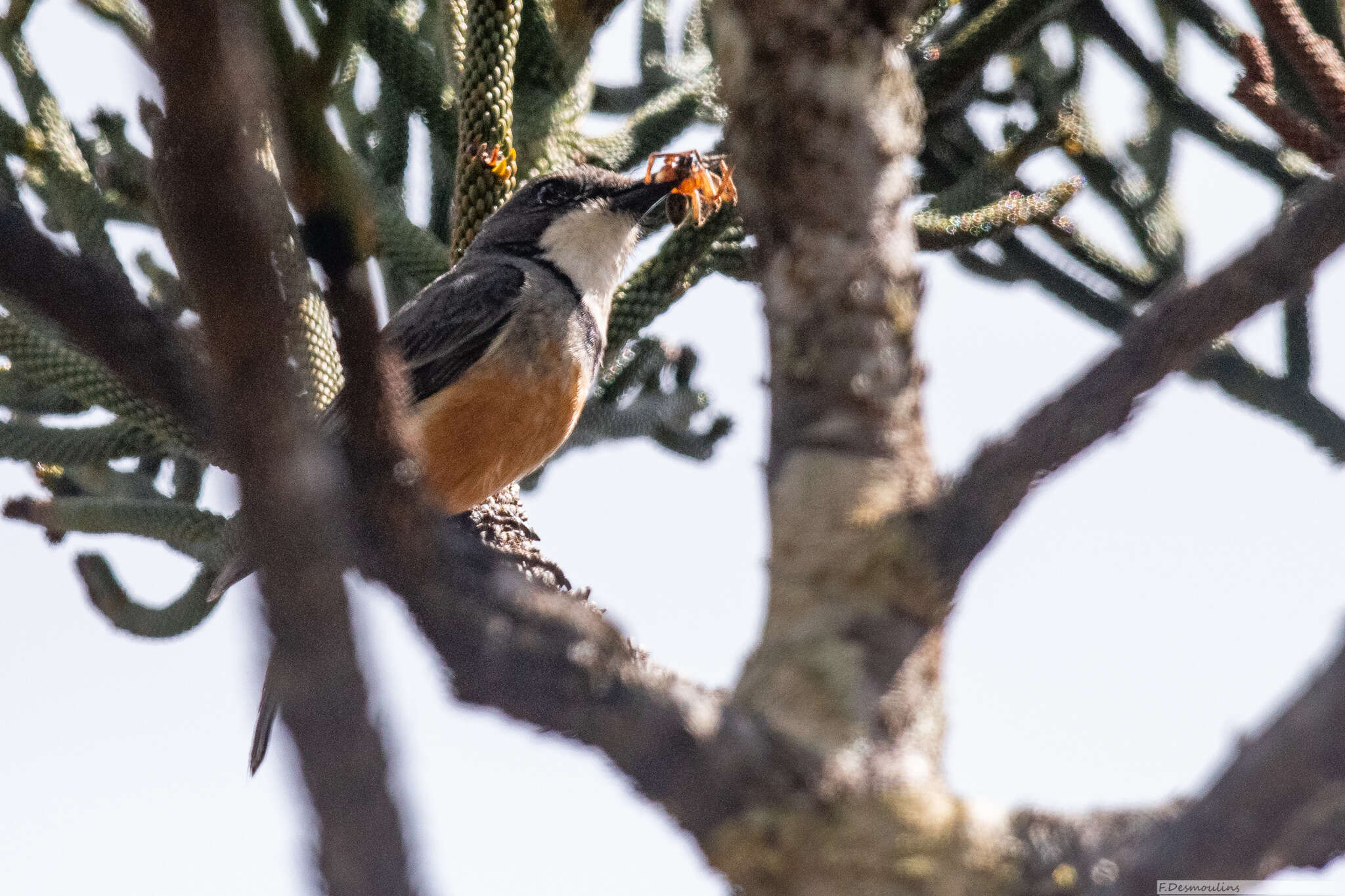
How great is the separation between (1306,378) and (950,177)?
6.61 ft

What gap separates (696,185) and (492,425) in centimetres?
119

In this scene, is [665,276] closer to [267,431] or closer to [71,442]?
[71,442]

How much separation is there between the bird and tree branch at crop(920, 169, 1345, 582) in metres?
2.74

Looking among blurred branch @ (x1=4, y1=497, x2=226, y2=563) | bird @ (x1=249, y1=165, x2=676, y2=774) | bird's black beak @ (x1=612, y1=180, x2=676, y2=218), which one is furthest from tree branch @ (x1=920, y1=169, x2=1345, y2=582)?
blurred branch @ (x1=4, y1=497, x2=226, y2=563)

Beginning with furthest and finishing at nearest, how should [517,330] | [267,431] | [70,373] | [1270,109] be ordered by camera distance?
1. [517,330]
2. [70,373]
3. [1270,109]
4. [267,431]

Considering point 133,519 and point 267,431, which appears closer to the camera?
point 267,431

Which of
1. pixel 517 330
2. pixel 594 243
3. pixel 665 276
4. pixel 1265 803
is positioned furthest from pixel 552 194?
pixel 1265 803

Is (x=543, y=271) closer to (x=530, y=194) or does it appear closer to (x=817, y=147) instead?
(x=530, y=194)

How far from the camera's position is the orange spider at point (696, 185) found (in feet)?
15.8

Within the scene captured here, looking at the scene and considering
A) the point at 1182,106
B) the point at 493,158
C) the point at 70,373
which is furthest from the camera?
the point at 1182,106

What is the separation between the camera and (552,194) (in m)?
5.90

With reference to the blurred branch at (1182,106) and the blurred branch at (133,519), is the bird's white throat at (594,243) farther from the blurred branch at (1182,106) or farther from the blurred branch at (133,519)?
the blurred branch at (1182,106)

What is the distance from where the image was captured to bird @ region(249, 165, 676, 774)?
5.05m

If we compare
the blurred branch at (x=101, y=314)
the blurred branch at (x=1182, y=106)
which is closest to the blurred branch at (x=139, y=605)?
the blurred branch at (x=101, y=314)
